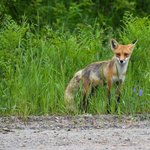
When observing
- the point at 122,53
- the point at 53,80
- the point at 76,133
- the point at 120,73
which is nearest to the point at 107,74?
the point at 120,73

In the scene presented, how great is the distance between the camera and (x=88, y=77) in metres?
6.20

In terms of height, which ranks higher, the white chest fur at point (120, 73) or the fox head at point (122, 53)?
the fox head at point (122, 53)

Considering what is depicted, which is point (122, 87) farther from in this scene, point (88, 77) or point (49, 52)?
point (49, 52)

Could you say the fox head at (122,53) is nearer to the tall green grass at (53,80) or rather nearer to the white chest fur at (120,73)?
the white chest fur at (120,73)

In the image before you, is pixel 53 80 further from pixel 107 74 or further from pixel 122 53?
pixel 122 53

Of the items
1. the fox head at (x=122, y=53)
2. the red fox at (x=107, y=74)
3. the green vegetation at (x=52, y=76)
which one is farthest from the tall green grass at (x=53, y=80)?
the fox head at (x=122, y=53)

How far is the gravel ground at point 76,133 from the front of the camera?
3508 mm

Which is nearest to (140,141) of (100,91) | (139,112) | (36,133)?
(36,133)

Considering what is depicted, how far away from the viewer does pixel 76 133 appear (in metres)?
4.17

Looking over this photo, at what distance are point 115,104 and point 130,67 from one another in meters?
1.35

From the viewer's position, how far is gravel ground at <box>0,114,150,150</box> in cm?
351

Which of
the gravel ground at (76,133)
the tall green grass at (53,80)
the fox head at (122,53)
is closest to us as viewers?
the gravel ground at (76,133)

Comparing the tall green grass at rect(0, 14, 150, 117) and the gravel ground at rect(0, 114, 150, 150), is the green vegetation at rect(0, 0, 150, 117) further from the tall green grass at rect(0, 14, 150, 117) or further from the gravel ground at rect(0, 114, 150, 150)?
the gravel ground at rect(0, 114, 150, 150)

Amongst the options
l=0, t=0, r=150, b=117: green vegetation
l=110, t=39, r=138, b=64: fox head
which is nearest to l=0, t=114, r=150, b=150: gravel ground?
l=0, t=0, r=150, b=117: green vegetation
